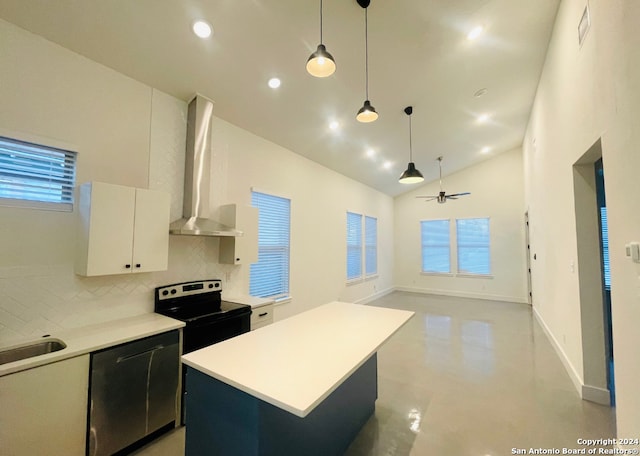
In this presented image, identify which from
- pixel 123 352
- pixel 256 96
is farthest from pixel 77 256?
pixel 256 96

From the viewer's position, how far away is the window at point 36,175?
2000 millimetres

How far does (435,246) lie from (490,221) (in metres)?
1.65

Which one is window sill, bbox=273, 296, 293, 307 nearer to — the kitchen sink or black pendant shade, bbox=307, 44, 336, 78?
the kitchen sink

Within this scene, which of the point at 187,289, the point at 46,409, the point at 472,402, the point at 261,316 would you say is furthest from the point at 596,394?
the point at 46,409

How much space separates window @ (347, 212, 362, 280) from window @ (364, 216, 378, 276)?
353mm

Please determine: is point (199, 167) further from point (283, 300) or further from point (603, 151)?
point (603, 151)

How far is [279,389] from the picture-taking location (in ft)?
3.83

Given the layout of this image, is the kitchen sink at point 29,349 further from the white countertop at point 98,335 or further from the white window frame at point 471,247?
the white window frame at point 471,247

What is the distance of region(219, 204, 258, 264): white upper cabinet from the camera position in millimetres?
3254

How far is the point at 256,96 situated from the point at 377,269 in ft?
19.5

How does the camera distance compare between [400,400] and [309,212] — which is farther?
[309,212]

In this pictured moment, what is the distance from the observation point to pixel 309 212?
512cm

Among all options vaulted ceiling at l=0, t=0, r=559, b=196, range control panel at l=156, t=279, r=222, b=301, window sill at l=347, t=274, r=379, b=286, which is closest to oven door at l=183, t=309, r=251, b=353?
range control panel at l=156, t=279, r=222, b=301

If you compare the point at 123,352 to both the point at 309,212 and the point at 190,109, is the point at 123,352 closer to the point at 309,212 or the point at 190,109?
the point at 190,109
